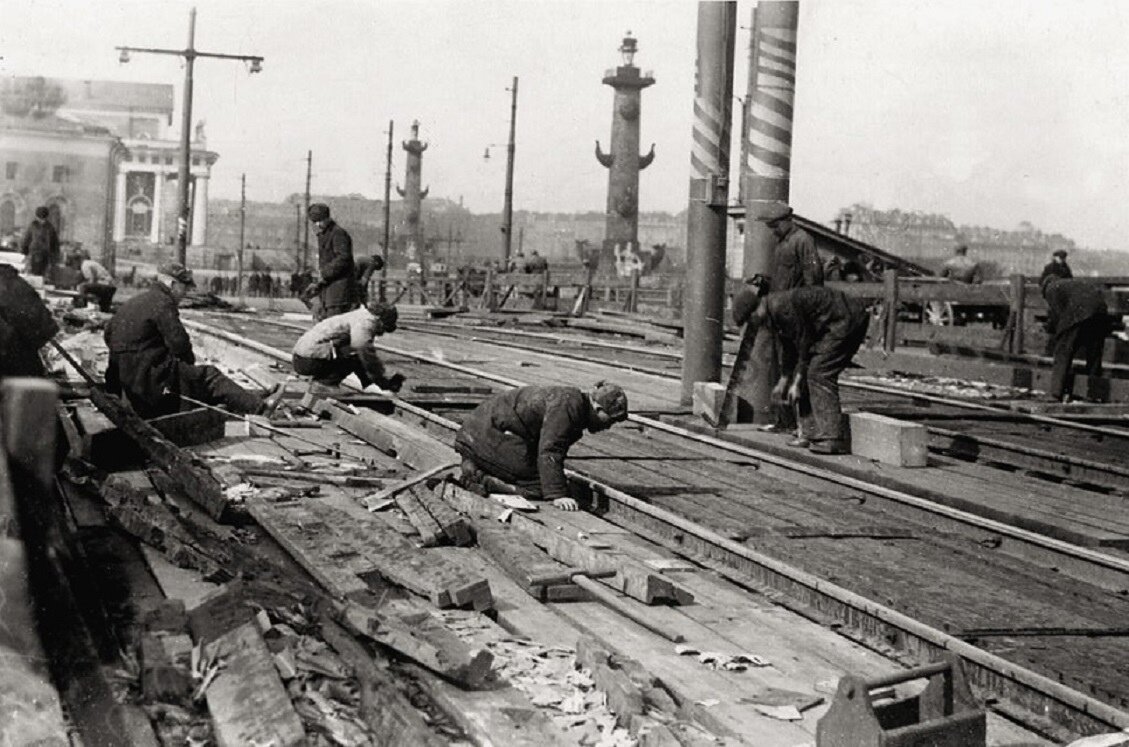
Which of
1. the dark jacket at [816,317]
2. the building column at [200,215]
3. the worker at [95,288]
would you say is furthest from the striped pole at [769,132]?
the building column at [200,215]

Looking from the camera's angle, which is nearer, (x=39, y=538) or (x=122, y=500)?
(x=39, y=538)

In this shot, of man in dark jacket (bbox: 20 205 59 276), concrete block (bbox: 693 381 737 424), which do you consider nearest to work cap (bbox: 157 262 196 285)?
concrete block (bbox: 693 381 737 424)

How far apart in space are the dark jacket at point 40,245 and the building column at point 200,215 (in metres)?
70.4

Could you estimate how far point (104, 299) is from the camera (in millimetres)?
23641

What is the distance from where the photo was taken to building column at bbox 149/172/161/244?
10349 centimetres

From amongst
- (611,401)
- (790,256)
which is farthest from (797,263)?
(611,401)

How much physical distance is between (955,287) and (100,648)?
16470 mm

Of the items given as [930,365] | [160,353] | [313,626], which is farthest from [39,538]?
[930,365]

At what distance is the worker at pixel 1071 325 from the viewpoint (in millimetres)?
15570

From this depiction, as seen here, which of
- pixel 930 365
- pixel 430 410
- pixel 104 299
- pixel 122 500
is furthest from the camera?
pixel 104 299

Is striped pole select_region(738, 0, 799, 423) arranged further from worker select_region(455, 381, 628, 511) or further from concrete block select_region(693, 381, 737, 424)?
worker select_region(455, 381, 628, 511)

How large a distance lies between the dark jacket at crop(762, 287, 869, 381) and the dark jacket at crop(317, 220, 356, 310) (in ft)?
20.3

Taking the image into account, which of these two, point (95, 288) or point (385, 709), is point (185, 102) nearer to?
point (95, 288)

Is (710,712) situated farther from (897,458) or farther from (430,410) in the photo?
(430,410)
